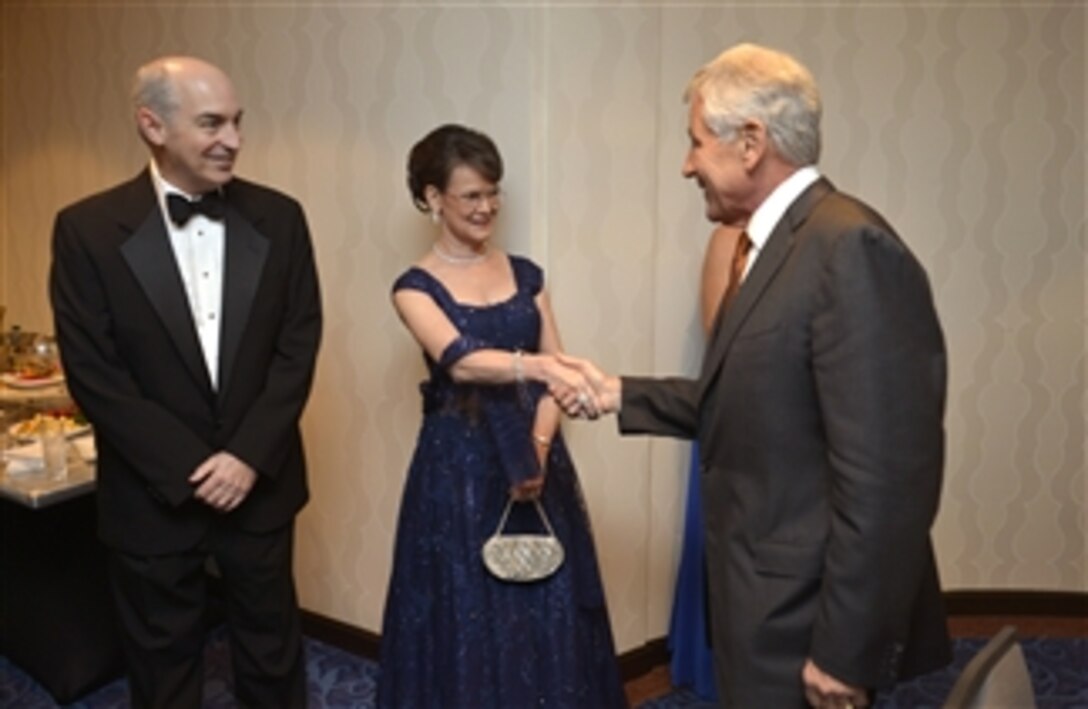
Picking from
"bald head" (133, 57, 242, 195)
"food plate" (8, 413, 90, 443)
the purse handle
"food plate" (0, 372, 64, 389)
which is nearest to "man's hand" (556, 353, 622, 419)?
the purse handle

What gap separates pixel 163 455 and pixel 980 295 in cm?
262

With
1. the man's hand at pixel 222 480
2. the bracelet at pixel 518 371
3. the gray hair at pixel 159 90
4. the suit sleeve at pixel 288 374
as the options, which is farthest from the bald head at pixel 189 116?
the bracelet at pixel 518 371

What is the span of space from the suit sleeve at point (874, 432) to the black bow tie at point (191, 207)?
54.7 inches

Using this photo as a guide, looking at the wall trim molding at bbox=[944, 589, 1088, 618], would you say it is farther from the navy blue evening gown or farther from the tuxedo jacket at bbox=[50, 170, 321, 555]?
the tuxedo jacket at bbox=[50, 170, 321, 555]

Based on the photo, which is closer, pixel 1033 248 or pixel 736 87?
pixel 736 87

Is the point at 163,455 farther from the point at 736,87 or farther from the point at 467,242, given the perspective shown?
the point at 736,87

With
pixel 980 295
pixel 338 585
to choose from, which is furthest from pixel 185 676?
pixel 980 295

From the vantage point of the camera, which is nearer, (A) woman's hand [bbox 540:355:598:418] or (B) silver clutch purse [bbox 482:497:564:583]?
(A) woman's hand [bbox 540:355:598:418]

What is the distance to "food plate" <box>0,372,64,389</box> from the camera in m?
3.47

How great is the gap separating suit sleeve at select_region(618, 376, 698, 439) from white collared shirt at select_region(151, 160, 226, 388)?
920 mm

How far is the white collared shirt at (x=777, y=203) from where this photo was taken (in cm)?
172

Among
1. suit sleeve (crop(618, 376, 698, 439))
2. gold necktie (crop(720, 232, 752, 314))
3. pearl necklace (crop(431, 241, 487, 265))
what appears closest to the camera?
gold necktie (crop(720, 232, 752, 314))

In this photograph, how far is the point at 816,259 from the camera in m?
1.61

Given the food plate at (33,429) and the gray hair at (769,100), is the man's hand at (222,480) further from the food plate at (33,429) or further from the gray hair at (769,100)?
the gray hair at (769,100)
